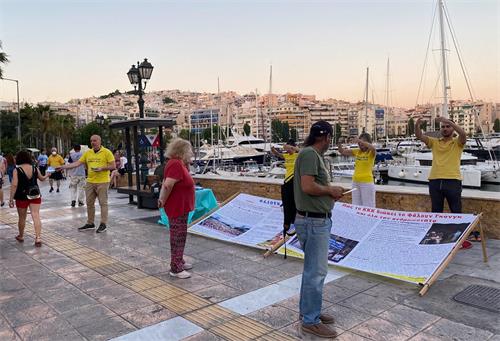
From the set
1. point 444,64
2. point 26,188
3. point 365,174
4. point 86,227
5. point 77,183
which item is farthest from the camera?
point 444,64

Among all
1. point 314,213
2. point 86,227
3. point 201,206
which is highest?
point 314,213

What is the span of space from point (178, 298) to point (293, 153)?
436 centimetres

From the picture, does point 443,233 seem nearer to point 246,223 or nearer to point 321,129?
point 321,129

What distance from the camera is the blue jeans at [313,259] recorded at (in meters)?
3.33

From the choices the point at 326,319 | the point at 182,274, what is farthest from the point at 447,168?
the point at 182,274

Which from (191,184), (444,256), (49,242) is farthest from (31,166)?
(444,256)

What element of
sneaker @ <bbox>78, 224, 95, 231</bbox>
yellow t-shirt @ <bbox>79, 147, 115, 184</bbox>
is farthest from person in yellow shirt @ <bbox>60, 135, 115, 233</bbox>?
sneaker @ <bbox>78, 224, 95, 231</bbox>

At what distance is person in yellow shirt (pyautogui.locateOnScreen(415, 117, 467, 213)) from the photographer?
18.8 feet

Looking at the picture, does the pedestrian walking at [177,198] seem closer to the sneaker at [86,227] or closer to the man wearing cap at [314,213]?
the man wearing cap at [314,213]

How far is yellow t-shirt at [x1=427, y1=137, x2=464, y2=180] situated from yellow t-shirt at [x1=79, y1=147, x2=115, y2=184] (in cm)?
562

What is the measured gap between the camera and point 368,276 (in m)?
4.79

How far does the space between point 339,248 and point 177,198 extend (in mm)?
2183

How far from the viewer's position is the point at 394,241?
5086mm

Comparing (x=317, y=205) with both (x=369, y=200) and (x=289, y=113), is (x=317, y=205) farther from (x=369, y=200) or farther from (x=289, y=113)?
(x=289, y=113)
